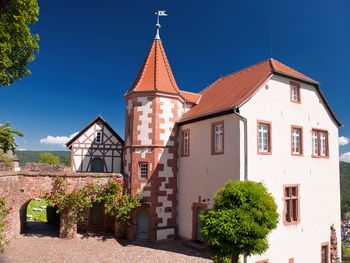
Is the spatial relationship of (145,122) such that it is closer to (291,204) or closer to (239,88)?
(239,88)

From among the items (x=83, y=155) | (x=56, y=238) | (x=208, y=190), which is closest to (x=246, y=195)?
(x=208, y=190)

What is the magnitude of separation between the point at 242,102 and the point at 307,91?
17.3ft

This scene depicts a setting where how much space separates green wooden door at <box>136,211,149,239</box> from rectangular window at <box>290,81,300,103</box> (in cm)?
1005

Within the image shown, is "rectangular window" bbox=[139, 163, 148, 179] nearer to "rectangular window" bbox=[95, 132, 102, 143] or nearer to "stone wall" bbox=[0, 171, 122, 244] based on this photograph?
"stone wall" bbox=[0, 171, 122, 244]

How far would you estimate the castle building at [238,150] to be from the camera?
1348cm

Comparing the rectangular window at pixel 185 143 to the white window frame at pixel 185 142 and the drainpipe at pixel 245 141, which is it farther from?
the drainpipe at pixel 245 141

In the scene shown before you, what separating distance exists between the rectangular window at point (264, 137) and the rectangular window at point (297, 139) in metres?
1.79

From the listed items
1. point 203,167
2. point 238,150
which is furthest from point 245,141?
point 203,167

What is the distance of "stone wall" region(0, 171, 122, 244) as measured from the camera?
47.5 ft

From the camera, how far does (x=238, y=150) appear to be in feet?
42.0

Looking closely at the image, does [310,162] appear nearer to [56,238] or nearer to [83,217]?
[83,217]

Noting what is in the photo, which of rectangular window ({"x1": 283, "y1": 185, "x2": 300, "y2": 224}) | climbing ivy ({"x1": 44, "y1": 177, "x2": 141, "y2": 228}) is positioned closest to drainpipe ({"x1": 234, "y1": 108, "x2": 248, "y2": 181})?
rectangular window ({"x1": 283, "y1": 185, "x2": 300, "y2": 224})

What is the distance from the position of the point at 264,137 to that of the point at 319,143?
4547 millimetres

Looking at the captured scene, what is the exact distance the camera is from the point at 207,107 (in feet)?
51.4
